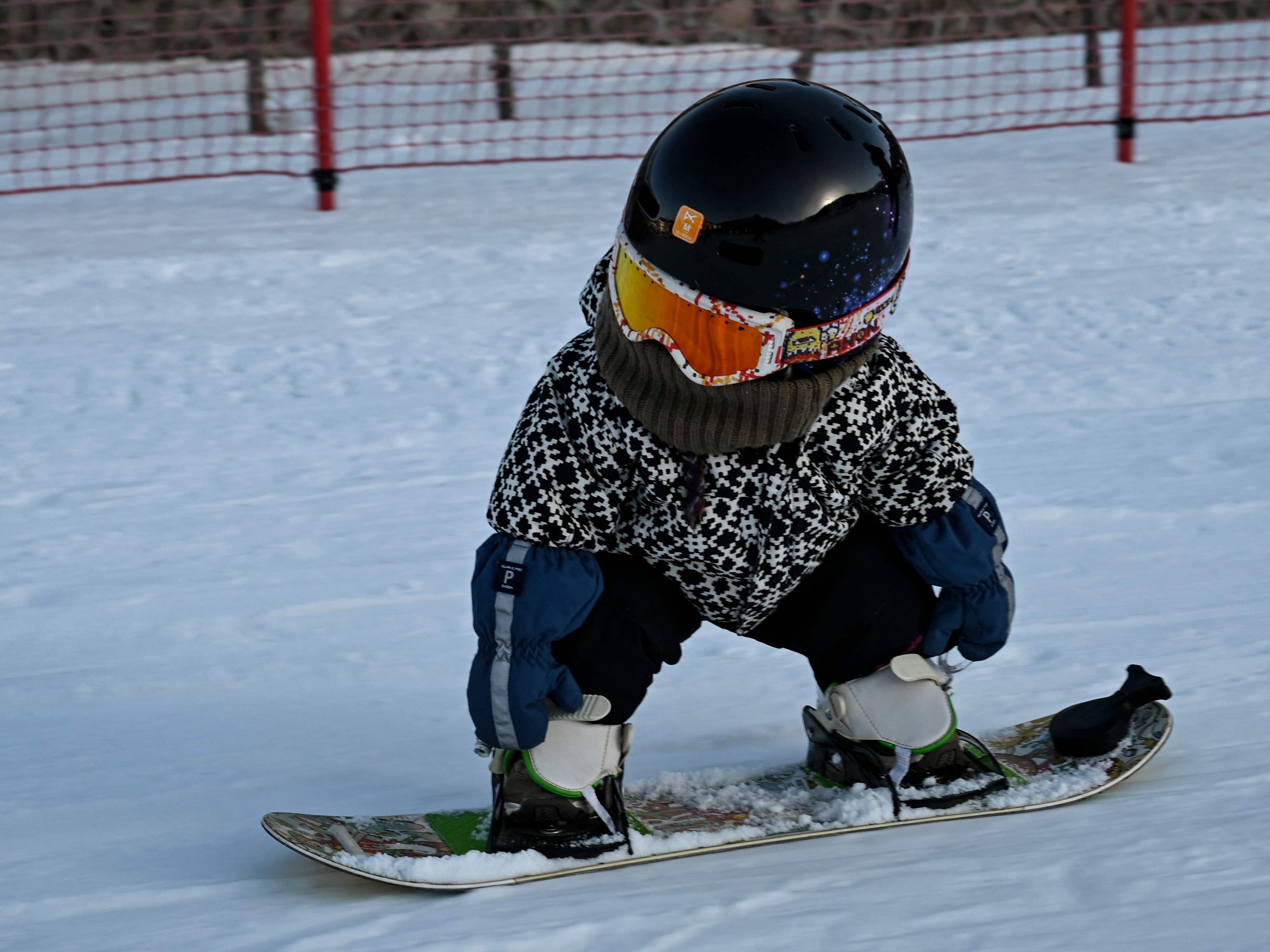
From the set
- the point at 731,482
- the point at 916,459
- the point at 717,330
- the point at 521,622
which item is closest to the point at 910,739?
the point at 916,459

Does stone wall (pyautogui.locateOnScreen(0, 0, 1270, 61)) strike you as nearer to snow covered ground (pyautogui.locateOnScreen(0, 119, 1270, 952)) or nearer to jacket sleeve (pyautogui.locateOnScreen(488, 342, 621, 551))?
snow covered ground (pyautogui.locateOnScreen(0, 119, 1270, 952))

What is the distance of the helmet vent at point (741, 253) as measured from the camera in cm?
178

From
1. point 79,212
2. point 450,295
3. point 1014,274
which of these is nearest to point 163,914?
point 450,295

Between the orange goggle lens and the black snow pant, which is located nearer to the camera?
the orange goggle lens

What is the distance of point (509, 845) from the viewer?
6.85ft

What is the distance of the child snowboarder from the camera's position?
180 cm

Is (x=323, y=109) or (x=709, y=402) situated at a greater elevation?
(x=323, y=109)

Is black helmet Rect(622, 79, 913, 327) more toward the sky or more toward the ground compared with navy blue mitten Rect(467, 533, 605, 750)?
more toward the sky

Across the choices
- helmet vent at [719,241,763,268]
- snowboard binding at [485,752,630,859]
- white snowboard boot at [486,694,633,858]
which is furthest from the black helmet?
snowboard binding at [485,752,630,859]

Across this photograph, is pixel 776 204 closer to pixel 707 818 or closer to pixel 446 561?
pixel 707 818

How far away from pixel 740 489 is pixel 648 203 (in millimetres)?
414

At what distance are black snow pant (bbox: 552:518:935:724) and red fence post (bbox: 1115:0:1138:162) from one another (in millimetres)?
5065

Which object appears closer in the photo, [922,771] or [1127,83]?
[922,771]

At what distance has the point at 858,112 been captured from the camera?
1.87 meters
